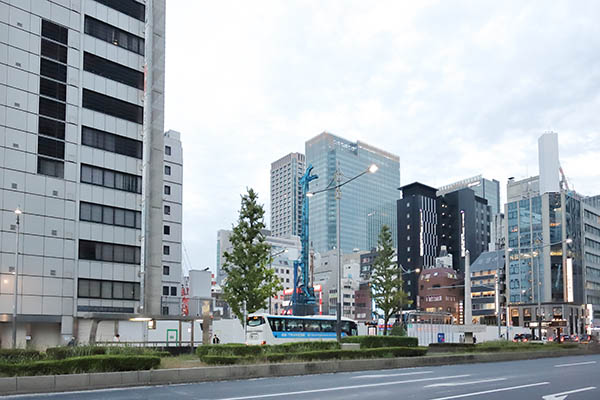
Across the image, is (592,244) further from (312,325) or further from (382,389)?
(382,389)

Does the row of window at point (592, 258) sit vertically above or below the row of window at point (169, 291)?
above

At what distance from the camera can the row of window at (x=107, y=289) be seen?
2164 inches

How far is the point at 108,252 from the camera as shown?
57.3m

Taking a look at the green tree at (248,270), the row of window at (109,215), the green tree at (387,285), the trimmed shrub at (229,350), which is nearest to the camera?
the trimmed shrub at (229,350)

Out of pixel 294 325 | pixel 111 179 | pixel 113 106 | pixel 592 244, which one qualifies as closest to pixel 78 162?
pixel 111 179

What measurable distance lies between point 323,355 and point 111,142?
3897 centimetres

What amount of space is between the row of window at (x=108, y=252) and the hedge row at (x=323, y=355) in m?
34.0

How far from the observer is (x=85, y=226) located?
5553 cm

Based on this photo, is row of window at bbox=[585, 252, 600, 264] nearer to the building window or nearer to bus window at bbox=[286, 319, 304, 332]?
bus window at bbox=[286, 319, 304, 332]

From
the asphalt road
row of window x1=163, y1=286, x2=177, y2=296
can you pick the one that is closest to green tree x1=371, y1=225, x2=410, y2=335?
row of window x1=163, y1=286, x2=177, y2=296

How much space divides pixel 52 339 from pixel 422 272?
127m

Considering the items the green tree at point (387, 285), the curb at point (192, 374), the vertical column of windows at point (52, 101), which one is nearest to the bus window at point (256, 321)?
the green tree at point (387, 285)

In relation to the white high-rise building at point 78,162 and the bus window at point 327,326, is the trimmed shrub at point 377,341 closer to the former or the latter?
the bus window at point 327,326

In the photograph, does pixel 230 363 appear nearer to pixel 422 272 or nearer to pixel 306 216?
pixel 306 216
